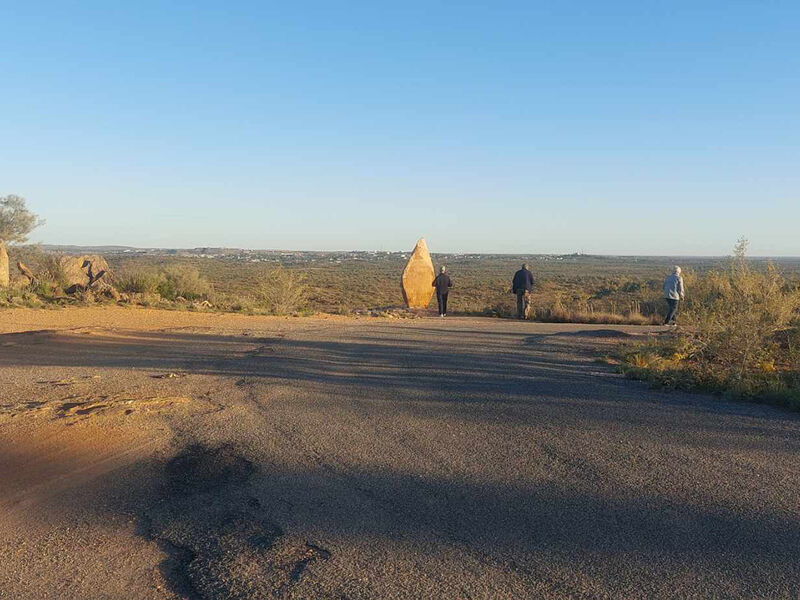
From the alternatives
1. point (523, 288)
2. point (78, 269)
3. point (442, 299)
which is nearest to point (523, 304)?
point (523, 288)

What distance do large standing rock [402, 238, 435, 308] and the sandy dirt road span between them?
796 inches

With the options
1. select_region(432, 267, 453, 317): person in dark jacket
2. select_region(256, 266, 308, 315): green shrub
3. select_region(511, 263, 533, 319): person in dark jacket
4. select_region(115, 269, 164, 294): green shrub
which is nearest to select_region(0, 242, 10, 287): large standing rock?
select_region(115, 269, 164, 294): green shrub

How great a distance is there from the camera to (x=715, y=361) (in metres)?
11.3

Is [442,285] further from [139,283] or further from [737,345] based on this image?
[737,345]

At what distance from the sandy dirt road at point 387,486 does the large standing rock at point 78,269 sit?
1668 centimetres

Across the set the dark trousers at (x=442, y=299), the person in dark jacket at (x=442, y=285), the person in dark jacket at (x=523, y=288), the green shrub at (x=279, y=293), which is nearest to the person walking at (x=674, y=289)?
the person in dark jacket at (x=523, y=288)

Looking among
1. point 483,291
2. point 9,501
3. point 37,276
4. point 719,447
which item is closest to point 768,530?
point 719,447

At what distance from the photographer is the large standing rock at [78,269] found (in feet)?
88.1

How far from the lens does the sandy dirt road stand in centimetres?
427

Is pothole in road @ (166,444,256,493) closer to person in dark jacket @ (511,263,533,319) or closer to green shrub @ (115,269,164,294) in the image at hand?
person in dark jacket @ (511,263,533,319)

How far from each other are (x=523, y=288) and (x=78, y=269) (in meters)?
17.5

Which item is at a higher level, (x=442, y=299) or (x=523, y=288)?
(x=523, y=288)

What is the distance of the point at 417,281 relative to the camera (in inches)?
1257

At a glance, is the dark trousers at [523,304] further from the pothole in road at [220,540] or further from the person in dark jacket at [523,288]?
the pothole in road at [220,540]
